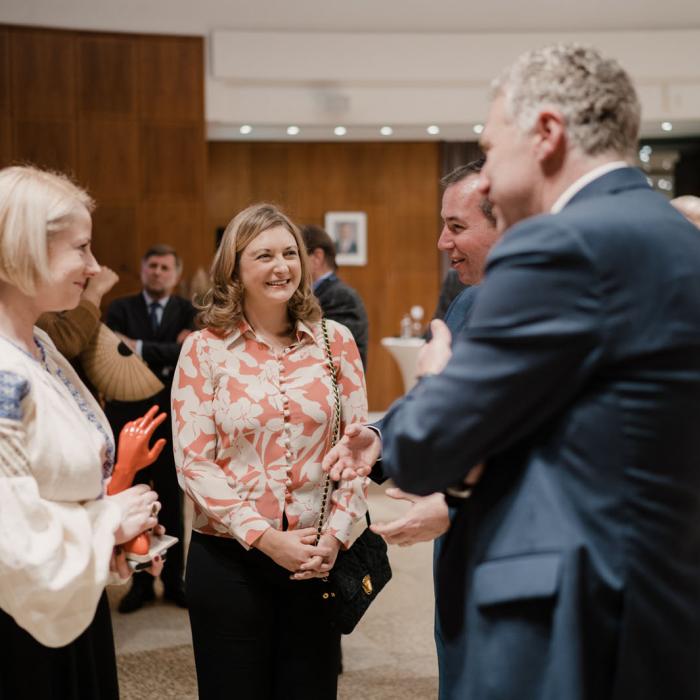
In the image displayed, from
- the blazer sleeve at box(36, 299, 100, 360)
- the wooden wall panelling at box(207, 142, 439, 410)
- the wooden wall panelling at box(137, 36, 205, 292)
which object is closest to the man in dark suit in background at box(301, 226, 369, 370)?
the blazer sleeve at box(36, 299, 100, 360)

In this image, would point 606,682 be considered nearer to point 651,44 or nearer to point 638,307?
point 638,307

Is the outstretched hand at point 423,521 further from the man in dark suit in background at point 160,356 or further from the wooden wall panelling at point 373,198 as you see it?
the wooden wall panelling at point 373,198

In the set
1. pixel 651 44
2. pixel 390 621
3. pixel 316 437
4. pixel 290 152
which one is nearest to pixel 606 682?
pixel 316 437

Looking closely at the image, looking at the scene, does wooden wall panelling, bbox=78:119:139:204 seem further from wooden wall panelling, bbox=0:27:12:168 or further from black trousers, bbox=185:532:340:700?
black trousers, bbox=185:532:340:700

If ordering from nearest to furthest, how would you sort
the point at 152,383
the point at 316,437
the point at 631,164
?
the point at 631,164
the point at 316,437
the point at 152,383

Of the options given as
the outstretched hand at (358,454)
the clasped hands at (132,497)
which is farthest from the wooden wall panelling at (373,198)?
the clasped hands at (132,497)

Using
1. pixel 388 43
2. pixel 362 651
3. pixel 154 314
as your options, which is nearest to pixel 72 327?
pixel 362 651

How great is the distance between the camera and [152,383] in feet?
10.3

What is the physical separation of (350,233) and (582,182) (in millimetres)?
10932

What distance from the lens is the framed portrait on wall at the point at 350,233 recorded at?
39.8 ft

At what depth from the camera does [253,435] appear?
2320 mm

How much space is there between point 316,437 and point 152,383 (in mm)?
1001

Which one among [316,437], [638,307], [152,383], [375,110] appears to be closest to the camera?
[638,307]

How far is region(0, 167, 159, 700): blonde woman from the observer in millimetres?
1532
